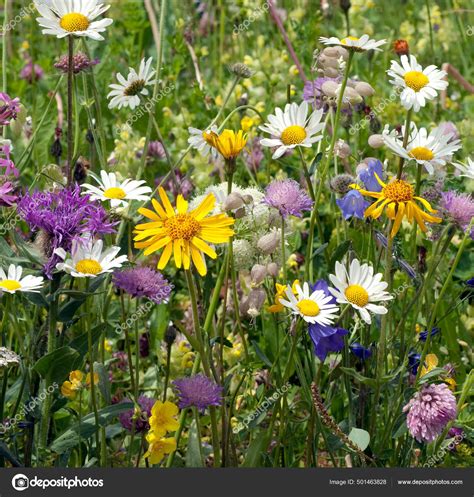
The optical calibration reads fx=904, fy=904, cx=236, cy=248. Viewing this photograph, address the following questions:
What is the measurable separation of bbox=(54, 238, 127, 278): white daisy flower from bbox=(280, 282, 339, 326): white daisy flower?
10.2 inches

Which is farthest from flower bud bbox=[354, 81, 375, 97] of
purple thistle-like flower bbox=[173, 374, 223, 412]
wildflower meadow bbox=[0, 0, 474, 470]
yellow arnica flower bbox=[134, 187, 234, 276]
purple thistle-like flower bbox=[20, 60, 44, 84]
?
purple thistle-like flower bbox=[20, 60, 44, 84]

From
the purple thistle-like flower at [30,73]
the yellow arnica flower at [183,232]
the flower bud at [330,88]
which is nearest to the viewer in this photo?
the yellow arnica flower at [183,232]

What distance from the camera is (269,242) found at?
60.1 inches

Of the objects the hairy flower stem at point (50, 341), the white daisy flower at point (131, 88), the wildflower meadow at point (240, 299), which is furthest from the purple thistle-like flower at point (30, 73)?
the hairy flower stem at point (50, 341)

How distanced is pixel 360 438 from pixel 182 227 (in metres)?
0.45

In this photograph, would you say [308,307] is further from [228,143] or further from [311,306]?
[228,143]

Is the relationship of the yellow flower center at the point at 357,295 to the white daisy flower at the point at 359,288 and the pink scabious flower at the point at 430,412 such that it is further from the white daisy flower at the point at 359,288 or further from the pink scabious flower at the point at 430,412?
the pink scabious flower at the point at 430,412

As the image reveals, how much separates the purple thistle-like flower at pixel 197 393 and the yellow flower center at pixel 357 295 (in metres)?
0.25

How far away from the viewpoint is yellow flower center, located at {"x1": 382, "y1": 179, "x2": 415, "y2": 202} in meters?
1.33

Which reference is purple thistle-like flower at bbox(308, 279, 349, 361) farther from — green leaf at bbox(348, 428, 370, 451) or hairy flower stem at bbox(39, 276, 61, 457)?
hairy flower stem at bbox(39, 276, 61, 457)

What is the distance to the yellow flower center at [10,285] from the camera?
1305 millimetres

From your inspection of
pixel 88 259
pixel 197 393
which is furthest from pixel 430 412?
pixel 88 259

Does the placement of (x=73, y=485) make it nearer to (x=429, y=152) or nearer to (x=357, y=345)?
(x=357, y=345)

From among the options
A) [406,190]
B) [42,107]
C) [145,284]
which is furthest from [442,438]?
[42,107]
